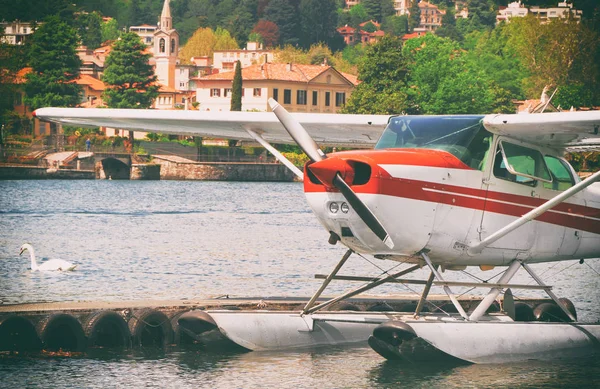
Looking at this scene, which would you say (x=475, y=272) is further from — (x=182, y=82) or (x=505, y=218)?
(x=182, y=82)

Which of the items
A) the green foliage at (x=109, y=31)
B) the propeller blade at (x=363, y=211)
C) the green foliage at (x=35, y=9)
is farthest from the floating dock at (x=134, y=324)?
the green foliage at (x=109, y=31)

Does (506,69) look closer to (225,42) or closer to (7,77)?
(7,77)

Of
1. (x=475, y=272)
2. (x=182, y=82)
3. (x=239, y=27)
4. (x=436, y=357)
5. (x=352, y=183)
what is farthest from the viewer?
(x=239, y=27)

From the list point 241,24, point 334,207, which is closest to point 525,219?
point 334,207

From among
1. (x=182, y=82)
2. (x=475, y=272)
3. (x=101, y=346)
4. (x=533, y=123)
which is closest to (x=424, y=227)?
(x=533, y=123)

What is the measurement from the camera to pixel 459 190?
38.4 feet

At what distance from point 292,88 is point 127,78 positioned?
17.6 metres

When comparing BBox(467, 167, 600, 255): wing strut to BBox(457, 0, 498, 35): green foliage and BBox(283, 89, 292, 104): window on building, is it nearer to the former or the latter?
BBox(283, 89, 292, 104): window on building

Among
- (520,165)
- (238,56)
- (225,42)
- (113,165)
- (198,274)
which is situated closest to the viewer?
(520,165)

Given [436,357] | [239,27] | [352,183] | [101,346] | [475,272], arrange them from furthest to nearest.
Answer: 1. [239,27]
2. [475,272]
3. [101,346]
4. [436,357]
5. [352,183]

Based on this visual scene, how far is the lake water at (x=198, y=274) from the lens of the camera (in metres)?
12.0

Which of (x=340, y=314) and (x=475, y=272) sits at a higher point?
(x=340, y=314)

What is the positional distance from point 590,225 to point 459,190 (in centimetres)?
250

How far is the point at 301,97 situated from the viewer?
9875 centimetres
